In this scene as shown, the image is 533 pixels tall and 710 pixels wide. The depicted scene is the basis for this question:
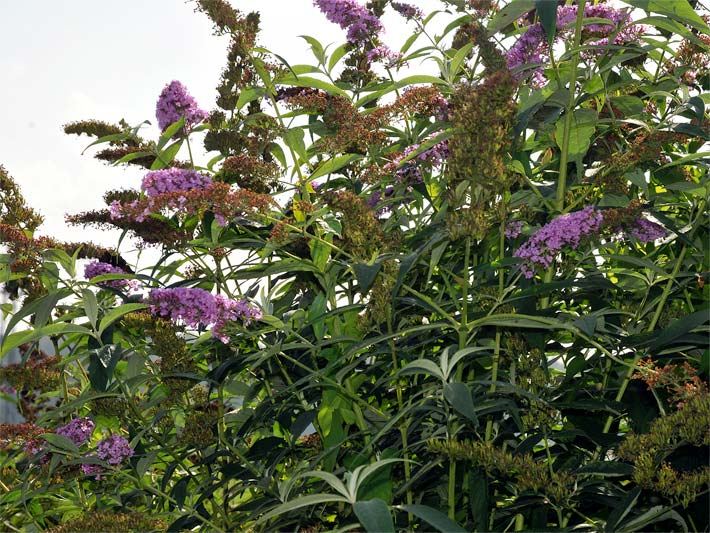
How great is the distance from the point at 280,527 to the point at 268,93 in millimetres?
1324

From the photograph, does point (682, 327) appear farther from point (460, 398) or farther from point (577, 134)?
point (577, 134)

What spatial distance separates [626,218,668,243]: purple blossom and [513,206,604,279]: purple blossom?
0.13 meters

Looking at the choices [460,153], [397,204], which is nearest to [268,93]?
[397,204]

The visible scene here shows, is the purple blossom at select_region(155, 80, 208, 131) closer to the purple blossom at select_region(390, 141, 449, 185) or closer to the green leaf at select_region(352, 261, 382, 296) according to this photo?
the purple blossom at select_region(390, 141, 449, 185)

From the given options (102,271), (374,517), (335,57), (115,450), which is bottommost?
(115,450)

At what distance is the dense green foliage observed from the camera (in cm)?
183

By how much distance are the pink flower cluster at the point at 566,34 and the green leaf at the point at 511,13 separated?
13 cm

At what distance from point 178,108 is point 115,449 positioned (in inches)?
45.6

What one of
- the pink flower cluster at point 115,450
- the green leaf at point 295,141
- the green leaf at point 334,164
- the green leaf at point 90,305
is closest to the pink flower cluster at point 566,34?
the green leaf at point 334,164

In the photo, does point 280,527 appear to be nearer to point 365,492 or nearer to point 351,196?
point 365,492

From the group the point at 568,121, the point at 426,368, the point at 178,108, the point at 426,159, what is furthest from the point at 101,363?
the point at 568,121

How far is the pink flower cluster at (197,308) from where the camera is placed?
7.40 ft

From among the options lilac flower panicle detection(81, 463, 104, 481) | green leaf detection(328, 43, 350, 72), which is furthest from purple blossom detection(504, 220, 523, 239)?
lilac flower panicle detection(81, 463, 104, 481)

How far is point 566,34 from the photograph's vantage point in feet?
8.58
